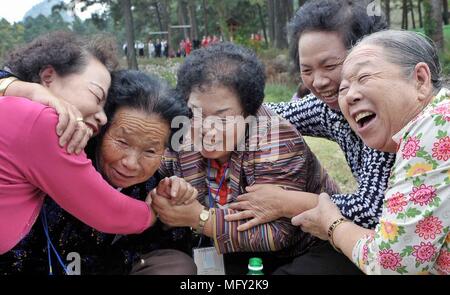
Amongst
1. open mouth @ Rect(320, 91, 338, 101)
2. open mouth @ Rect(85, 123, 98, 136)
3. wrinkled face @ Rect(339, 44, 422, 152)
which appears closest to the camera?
wrinkled face @ Rect(339, 44, 422, 152)

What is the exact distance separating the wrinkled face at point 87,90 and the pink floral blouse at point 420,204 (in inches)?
51.8

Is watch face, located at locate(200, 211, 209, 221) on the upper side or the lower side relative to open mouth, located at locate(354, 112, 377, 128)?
lower

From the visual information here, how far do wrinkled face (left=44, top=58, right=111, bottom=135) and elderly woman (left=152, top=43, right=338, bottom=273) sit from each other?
567 millimetres

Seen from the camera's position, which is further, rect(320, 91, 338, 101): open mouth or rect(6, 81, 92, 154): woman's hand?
rect(320, 91, 338, 101): open mouth

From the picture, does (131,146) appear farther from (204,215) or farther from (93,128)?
(204,215)

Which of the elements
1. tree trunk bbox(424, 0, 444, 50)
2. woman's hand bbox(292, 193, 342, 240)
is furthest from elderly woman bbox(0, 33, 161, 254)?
tree trunk bbox(424, 0, 444, 50)

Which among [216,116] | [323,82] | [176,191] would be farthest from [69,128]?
[323,82]

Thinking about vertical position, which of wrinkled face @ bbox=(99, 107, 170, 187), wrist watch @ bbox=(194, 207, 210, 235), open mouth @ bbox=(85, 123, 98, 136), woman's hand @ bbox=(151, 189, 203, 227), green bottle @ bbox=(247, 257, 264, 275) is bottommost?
green bottle @ bbox=(247, 257, 264, 275)

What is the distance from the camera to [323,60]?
270cm

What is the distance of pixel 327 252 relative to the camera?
272cm

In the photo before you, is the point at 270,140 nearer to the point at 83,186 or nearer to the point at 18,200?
the point at 83,186

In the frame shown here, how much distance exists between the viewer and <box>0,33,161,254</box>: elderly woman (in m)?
1.79

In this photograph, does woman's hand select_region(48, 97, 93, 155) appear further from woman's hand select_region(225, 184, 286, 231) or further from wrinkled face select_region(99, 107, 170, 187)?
woman's hand select_region(225, 184, 286, 231)

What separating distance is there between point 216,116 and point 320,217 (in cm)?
79
